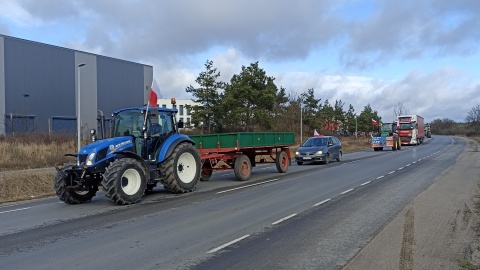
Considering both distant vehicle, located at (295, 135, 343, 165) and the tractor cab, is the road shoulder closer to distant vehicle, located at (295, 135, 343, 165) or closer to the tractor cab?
the tractor cab

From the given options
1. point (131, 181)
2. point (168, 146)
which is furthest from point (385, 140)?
point (131, 181)

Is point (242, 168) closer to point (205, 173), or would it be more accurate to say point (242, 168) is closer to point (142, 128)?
point (205, 173)

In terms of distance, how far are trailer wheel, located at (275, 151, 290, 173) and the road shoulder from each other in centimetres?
929

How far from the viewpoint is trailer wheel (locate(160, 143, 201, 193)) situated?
45.5 feet

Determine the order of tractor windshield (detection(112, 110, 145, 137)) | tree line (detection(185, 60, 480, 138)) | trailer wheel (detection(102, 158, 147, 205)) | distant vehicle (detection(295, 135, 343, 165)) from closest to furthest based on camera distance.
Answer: trailer wheel (detection(102, 158, 147, 205)), tractor windshield (detection(112, 110, 145, 137)), distant vehicle (detection(295, 135, 343, 165)), tree line (detection(185, 60, 480, 138))

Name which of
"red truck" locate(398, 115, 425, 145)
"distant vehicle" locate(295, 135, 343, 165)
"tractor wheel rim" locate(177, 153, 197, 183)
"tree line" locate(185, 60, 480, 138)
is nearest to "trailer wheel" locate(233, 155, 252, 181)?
"tractor wheel rim" locate(177, 153, 197, 183)

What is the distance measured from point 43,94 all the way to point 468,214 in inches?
1852

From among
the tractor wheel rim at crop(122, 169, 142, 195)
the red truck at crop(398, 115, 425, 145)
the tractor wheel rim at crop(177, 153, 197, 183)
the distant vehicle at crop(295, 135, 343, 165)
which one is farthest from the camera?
the red truck at crop(398, 115, 425, 145)

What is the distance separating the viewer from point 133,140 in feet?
44.3

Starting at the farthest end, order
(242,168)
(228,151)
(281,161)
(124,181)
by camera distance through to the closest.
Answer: (281,161)
(242,168)
(228,151)
(124,181)

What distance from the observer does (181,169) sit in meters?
14.6

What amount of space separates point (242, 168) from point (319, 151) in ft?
32.5

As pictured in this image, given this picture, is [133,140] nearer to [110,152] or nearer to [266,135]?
[110,152]

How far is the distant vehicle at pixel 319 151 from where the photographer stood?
27297 millimetres
